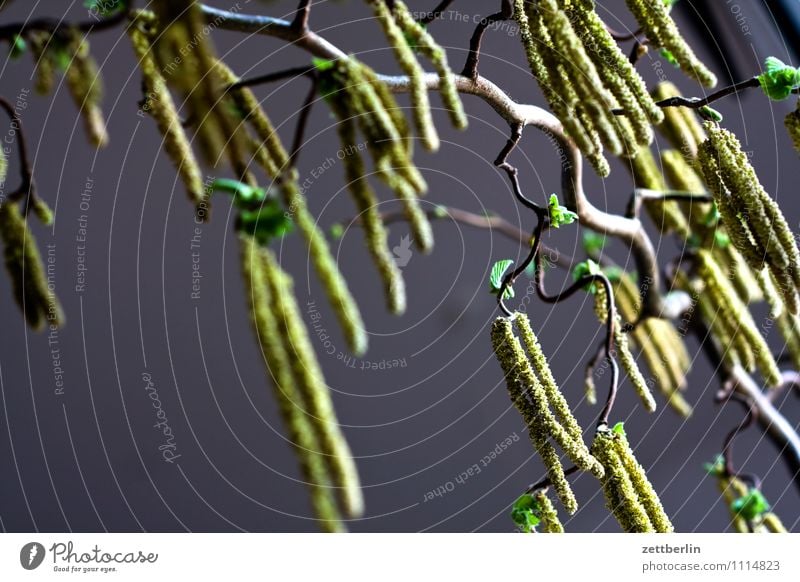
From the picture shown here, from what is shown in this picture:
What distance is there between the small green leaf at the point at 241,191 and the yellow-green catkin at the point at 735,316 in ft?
2.12

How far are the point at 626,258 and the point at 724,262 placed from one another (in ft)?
0.89

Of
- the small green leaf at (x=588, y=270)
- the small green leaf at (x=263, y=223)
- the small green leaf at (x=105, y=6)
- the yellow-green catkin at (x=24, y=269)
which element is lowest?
the small green leaf at (x=263, y=223)

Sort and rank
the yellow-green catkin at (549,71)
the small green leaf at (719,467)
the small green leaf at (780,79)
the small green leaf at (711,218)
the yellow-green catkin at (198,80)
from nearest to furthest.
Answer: the yellow-green catkin at (198,80)
the yellow-green catkin at (549,71)
the small green leaf at (780,79)
the small green leaf at (711,218)
the small green leaf at (719,467)

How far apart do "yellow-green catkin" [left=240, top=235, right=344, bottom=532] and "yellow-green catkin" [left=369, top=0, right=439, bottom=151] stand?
0.17m

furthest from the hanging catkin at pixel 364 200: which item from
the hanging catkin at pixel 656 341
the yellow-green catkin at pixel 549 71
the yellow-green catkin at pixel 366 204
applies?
the hanging catkin at pixel 656 341

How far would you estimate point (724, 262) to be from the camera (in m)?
1.04

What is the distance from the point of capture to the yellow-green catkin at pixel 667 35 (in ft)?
2.18

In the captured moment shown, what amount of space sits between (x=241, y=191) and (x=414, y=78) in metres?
0.17

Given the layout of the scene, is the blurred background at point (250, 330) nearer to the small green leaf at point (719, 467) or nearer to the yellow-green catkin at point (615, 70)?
the small green leaf at point (719, 467)

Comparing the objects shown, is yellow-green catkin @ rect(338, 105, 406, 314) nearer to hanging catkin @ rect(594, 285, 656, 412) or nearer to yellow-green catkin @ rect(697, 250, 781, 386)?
hanging catkin @ rect(594, 285, 656, 412)

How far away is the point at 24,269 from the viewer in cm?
54
